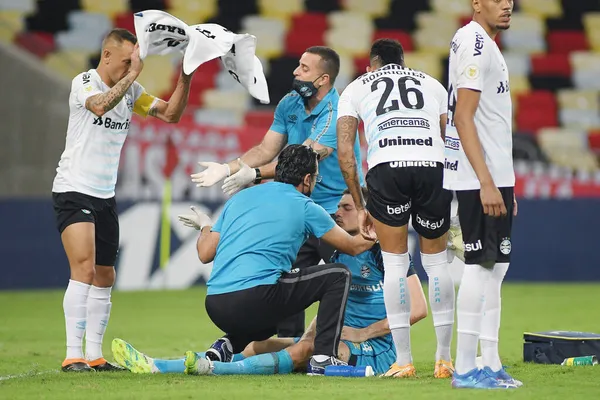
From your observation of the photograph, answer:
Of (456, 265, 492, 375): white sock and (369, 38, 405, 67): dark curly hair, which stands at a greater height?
(369, 38, 405, 67): dark curly hair

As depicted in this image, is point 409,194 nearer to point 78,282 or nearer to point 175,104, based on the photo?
point 175,104

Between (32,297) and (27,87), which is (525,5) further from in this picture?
(32,297)

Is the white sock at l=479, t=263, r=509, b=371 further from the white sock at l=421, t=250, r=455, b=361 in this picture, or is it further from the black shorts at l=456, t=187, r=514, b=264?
the white sock at l=421, t=250, r=455, b=361

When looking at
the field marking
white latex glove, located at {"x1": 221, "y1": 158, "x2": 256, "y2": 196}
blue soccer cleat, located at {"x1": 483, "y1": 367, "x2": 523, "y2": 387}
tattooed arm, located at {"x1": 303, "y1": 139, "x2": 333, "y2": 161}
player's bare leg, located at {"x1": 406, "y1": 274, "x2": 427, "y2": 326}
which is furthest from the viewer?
tattooed arm, located at {"x1": 303, "y1": 139, "x2": 333, "y2": 161}

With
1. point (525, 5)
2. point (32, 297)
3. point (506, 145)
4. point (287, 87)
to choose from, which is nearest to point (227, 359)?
point (506, 145)

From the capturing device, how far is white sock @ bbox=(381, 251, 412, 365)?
6.00 m

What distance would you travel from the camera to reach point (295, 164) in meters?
6.37

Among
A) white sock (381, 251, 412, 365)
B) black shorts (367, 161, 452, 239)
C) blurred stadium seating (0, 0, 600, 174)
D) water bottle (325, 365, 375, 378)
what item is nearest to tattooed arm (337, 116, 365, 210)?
black shorts (367, 161, 452, 239)

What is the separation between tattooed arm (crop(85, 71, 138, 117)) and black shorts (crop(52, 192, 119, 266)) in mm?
589

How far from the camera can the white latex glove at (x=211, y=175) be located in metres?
6.79

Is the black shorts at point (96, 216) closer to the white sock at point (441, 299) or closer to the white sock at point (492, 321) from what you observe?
the white sock at point (441, 299)

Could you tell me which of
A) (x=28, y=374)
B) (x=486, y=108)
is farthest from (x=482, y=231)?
(x=28, y=374)

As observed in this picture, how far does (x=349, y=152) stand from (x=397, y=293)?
961 mm

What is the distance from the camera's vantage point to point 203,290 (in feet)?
44.4
